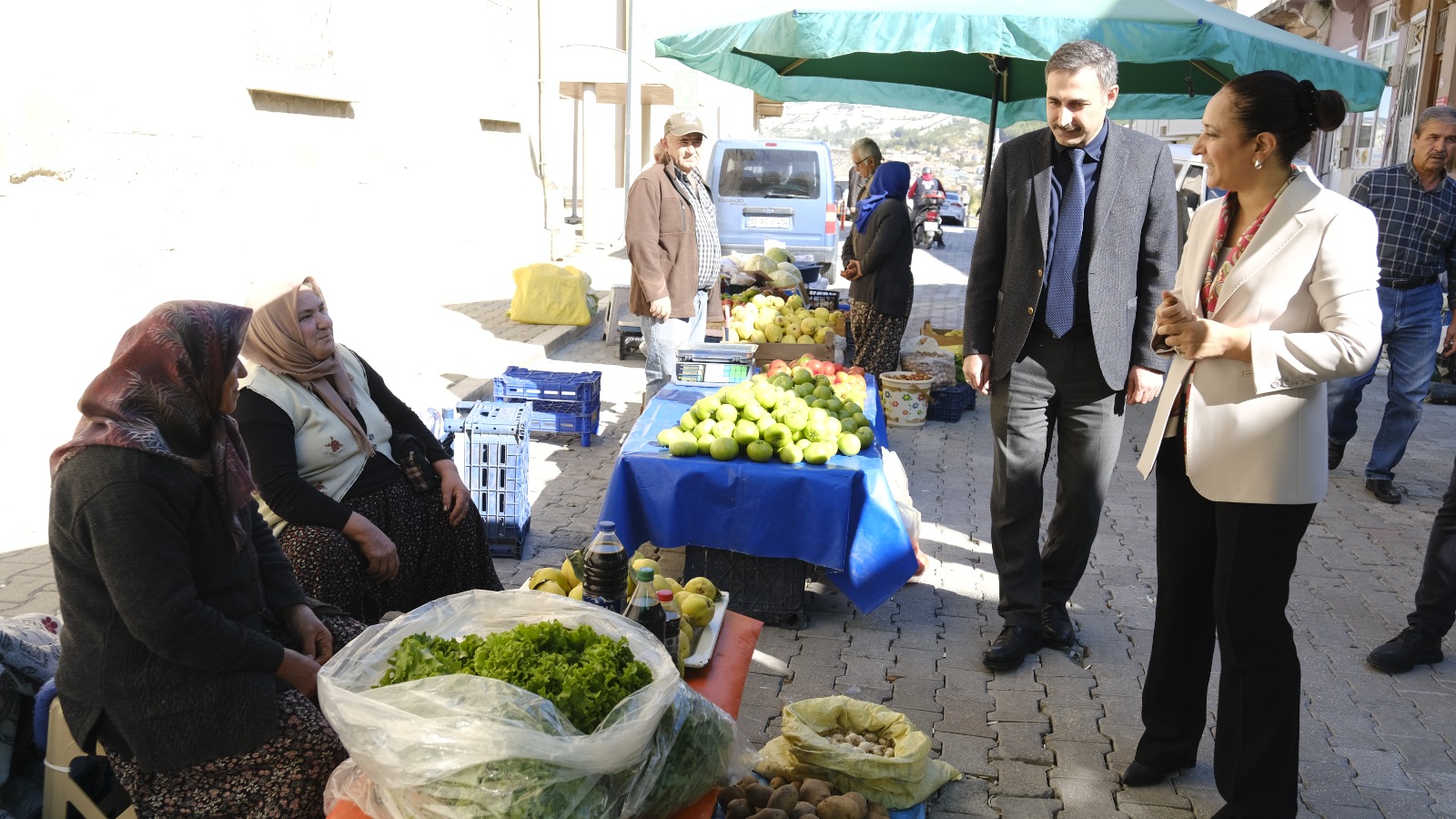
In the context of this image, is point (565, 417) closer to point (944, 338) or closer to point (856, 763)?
point (944, 338)

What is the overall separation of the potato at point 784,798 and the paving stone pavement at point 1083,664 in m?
0.63

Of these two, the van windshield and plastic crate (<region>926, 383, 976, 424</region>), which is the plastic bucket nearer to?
plastic crate (<region>926, 383, 976, 424</region>)

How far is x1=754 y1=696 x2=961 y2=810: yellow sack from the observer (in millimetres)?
2965

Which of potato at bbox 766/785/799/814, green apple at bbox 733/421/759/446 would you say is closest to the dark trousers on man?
green apple at bbox 733/421/759/446

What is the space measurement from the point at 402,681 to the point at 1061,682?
8.85 feet

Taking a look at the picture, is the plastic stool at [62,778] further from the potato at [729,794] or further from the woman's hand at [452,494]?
the woman's hand at [452,494]

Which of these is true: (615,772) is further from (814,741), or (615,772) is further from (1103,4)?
(1103,4)

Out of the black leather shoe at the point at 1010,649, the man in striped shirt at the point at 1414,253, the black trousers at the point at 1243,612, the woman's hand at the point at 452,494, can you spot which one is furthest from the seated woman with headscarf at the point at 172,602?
the man in striped shirt at the point at 1414,253

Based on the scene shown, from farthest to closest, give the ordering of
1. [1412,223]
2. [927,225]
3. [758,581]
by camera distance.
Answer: [927,225]
[1412,223]
[758,581]

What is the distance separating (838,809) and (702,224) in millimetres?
4593

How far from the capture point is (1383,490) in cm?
630

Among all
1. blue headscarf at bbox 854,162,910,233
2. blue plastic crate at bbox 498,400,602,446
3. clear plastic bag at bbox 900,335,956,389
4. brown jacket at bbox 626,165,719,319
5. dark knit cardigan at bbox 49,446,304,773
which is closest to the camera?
dark knit cardigan at bbox 49,446,304,773

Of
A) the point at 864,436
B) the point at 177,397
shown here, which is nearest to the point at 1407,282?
the point at 864,436

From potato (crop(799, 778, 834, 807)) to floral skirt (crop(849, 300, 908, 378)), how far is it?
5.56 meters
